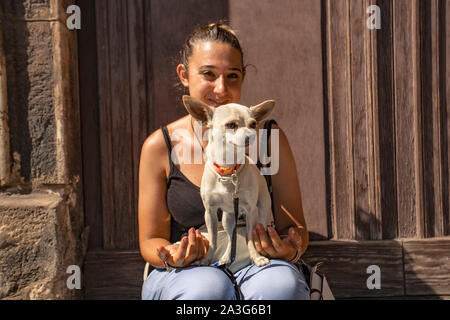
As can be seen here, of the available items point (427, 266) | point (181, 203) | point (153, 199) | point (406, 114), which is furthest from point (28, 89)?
point (427, 266)

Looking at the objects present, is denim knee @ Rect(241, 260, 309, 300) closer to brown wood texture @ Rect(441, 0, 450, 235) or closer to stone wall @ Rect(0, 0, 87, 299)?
stone wall @ Rect(0, 0, 87, 299)

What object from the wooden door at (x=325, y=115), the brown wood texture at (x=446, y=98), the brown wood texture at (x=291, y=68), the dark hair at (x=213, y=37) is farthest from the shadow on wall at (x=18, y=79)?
the brown wood texture at (x=446, y=98)

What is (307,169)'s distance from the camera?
2598 mm

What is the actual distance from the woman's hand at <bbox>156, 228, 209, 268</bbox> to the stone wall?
79cm

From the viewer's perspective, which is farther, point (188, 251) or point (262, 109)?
point (188, 251)

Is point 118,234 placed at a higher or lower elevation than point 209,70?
lower

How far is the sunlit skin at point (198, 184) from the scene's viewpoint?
166cm

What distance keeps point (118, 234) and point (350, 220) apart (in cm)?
150

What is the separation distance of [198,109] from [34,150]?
3.88 feet

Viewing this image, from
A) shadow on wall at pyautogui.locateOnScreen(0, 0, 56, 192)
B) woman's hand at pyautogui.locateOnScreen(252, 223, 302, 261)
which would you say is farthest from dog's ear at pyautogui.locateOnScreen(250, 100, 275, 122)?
shadow on wall at pyautogui.locateOnScreen(0, 0, 56, 192)

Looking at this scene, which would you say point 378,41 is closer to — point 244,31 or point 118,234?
point 244,31

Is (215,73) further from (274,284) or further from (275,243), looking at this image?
(274,284)

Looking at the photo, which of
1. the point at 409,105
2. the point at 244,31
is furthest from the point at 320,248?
the point at 244,31

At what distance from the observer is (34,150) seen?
2217 mm
